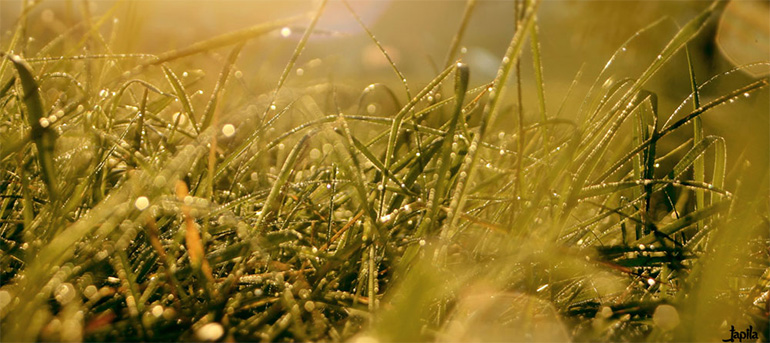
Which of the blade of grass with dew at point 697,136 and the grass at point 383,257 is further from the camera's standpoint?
the blade of grass with dew at point 697,136

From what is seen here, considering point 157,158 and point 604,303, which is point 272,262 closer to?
point 157,158

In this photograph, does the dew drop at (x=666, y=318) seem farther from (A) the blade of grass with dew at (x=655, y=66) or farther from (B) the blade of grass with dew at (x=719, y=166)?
(B) the blade of grass with dew at (x=719, y=166)

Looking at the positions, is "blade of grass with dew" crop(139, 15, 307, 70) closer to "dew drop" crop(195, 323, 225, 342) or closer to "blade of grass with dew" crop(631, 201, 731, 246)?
"dew drop" crop(195, 323, 225, 342)

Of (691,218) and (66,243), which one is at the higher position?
(66,243)

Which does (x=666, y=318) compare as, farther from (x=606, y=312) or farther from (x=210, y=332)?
(x=210, y=332)

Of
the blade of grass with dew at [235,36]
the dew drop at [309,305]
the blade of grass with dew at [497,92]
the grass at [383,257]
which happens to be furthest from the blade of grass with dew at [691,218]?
the blade of grass with dew at [235,36]

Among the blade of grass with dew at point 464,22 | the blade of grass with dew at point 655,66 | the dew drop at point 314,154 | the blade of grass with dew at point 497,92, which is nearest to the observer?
the blade of grass with dew at point 497,92

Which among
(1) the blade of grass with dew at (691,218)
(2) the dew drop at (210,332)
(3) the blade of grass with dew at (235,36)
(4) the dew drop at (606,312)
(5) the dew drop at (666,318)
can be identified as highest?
(3) the blade of grass with dew at (235,36)

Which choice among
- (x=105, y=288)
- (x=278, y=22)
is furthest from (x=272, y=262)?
(x=278, y=22)

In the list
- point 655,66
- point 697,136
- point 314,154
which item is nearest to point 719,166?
point 697,136

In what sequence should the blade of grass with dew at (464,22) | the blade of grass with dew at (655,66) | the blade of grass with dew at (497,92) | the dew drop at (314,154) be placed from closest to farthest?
the blade of grass with dew at (497,92) < the blade of grass with dew at (655,66) < the blade of grass with dew at (464,22) < the dew drop at (314,154)

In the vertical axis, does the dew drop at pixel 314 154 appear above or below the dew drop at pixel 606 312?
above

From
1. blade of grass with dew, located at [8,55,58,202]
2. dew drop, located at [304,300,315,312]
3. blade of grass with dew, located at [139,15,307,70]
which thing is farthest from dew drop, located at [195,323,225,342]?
blade of grass with dew, located at [139,15,307,70]
